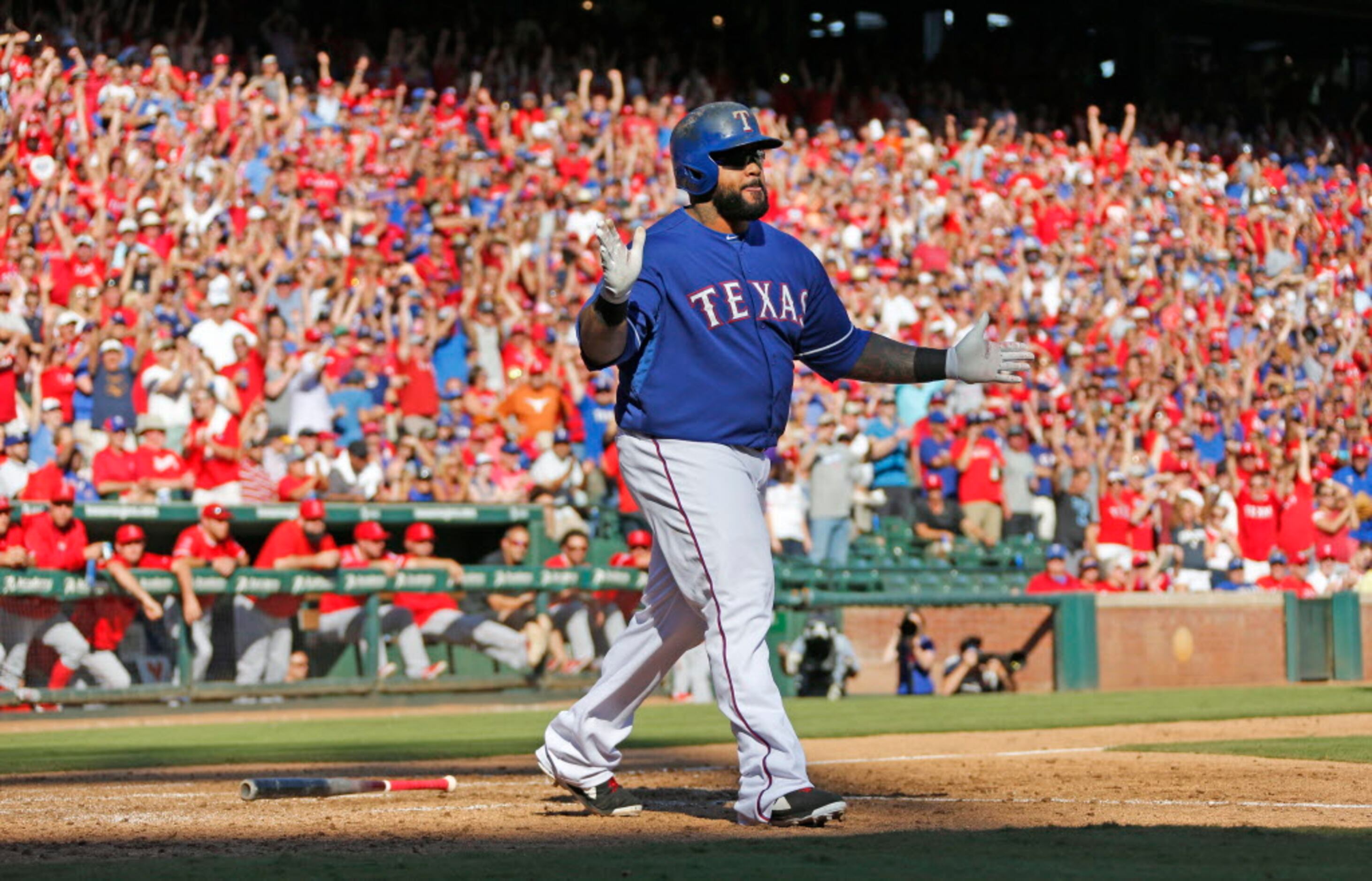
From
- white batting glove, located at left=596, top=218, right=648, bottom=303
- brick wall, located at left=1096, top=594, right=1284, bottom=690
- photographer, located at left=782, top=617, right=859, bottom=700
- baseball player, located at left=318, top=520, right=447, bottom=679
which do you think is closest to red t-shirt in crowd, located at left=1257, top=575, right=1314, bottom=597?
brick wall, located at left=1096, top=594, right=1284, bottom=690

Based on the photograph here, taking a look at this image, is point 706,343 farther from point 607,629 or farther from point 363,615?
point 607,629

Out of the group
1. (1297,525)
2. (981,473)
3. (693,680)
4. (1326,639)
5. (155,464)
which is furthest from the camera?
(1297,525)

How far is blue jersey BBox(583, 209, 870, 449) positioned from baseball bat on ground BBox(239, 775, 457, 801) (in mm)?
1569

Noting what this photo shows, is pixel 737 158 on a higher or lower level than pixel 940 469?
higher

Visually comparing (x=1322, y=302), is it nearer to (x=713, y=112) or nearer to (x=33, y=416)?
(x=33, y=416)

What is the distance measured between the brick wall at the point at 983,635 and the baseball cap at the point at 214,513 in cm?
556

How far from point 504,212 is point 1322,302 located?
11001 millimetres

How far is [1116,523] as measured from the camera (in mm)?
18156

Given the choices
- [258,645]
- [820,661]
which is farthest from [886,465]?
[258,645]

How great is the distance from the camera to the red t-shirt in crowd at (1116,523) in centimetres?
1816

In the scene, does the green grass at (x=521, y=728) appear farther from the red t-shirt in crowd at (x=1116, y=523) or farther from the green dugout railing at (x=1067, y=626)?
the red t-shirt in crowd at (x=1116, y=523)

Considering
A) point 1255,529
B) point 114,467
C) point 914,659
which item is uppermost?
point 114,467

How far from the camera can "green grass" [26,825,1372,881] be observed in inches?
169

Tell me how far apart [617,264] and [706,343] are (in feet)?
1.65
